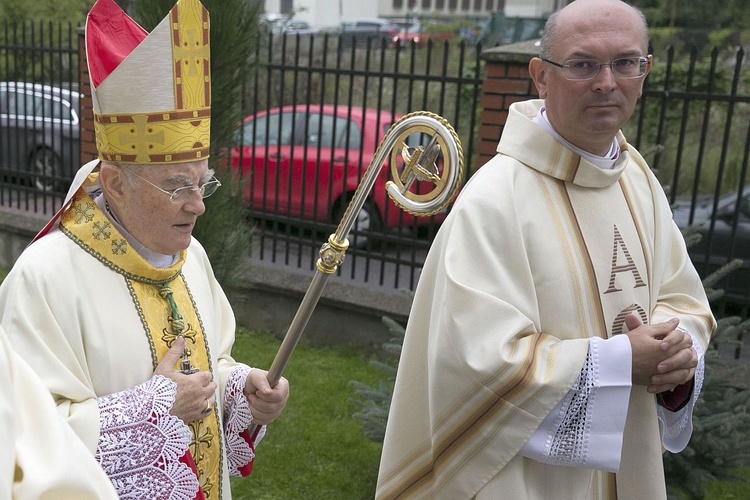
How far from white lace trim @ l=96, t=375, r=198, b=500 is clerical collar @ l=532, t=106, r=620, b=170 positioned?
1.25 m

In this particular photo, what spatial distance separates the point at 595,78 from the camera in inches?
96.3

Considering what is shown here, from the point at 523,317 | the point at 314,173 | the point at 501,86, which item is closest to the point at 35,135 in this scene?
the point at 314,173

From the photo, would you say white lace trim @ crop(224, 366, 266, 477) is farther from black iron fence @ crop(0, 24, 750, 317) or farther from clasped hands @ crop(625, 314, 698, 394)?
black iron fence @ crop(0, 24, 750, 317)

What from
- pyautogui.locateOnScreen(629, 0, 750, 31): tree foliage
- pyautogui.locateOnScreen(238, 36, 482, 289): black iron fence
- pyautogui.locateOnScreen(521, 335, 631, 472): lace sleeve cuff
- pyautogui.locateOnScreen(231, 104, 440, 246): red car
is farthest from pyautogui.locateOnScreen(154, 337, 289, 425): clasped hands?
pyautogui.locateOnScreen(629, 0, 750, 31): tree foliage

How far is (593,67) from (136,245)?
1310 mm

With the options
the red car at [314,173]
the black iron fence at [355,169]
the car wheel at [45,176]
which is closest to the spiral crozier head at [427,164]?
the black iron fence at [355,169]

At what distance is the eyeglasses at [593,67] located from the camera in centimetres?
246

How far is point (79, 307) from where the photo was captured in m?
2.22

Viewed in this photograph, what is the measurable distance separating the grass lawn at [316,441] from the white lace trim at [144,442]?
2446mm

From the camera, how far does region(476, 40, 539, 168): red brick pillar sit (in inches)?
224

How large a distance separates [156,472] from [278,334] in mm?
4730

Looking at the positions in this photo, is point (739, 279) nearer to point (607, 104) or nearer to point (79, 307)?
point (607, 104)

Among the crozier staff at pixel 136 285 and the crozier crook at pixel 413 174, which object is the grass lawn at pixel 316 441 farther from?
the crozier crook at pixel 413 174

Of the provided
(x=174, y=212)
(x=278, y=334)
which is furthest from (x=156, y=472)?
(x=278, y=334)
